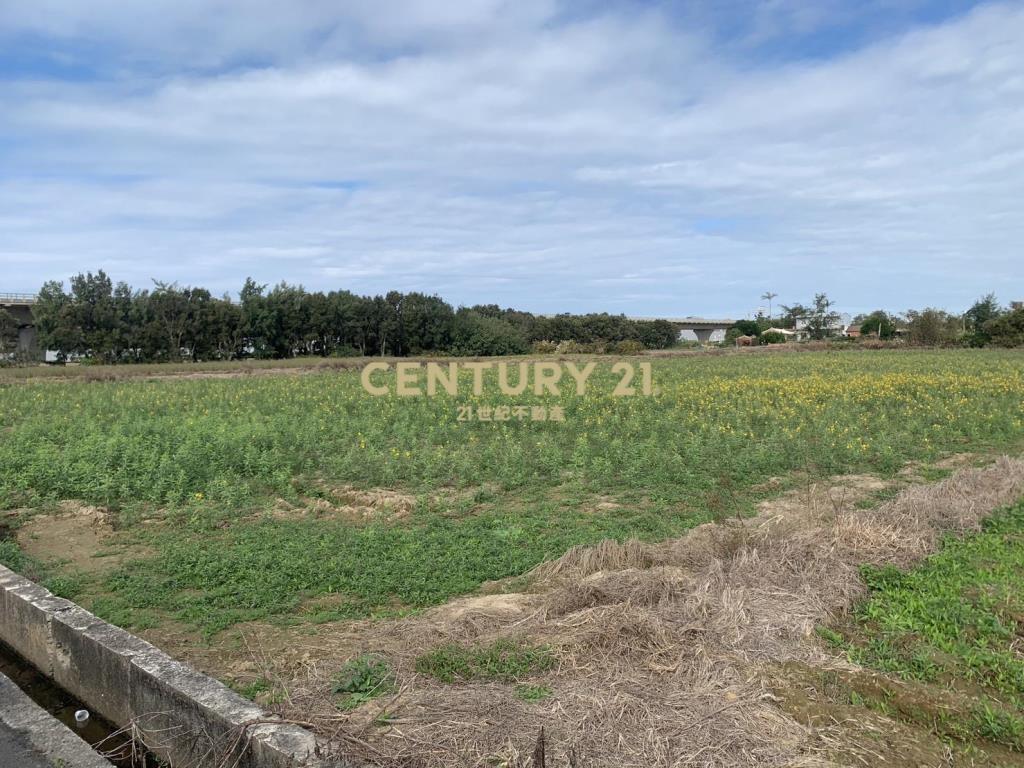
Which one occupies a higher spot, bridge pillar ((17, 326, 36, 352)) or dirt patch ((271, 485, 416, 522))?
bridge pillar ((17, 326, 36, 352))

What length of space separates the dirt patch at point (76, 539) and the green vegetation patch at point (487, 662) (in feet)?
13.0

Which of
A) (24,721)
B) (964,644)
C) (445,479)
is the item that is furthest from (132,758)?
(445,479)

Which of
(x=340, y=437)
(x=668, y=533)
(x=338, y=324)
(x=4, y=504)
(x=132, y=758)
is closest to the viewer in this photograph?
(x=132, y=758)

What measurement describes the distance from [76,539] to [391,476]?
365cm

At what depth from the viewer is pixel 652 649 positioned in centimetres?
391

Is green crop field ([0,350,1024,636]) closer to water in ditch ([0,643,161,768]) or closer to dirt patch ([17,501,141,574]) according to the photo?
dirt patch ([17,501,141,574])

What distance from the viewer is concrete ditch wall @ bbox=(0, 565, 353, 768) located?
10.1 feet

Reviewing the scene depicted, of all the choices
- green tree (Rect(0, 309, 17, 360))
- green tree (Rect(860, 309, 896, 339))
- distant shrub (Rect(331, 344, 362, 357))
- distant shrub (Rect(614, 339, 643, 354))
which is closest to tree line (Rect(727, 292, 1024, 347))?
green tree (Rect(860, 309, 896, 339))

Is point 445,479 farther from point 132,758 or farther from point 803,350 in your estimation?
point 803,350

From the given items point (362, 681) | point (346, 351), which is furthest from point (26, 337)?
point (362, 681)

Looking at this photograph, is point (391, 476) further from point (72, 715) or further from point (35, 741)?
point (35, 741)

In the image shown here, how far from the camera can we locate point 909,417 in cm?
1430

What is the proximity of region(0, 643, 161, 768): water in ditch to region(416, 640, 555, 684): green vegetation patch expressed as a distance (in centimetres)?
149

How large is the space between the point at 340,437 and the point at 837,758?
34.3 feet
